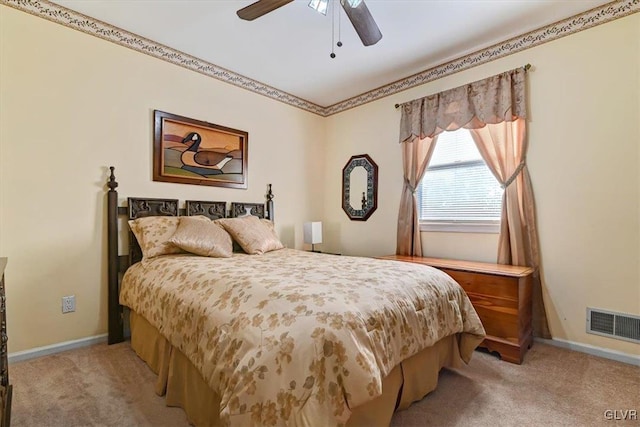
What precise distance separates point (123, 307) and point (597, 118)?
13.8ft

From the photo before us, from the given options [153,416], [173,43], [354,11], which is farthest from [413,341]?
[173,43]

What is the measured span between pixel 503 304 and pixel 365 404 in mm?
1572

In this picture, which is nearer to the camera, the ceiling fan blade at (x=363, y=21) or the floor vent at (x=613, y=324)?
the ceiling fan blade at (x=363, y=21)

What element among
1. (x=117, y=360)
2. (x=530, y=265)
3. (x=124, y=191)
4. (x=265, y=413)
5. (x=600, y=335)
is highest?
(x=124, y=191)

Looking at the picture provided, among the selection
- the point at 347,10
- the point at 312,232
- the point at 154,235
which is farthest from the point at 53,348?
the point at 347,10

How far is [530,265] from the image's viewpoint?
2.62m

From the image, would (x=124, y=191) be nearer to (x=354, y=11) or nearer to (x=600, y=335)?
(x=354, y=11)

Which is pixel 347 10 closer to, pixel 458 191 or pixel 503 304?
pixel 458 191

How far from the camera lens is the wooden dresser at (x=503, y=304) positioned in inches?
88.1

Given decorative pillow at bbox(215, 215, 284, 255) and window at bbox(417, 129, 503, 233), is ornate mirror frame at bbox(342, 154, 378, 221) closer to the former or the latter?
window at bbox(417, 129, 503, 233)

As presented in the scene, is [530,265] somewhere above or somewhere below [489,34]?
below

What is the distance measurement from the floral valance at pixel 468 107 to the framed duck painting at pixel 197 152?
1.96m

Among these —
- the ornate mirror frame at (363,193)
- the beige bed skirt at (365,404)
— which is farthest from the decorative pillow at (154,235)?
the ornate mirror frame at (363,193)

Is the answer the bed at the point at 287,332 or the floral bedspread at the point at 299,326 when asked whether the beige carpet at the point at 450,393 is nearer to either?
the bed at the point at 287,332
